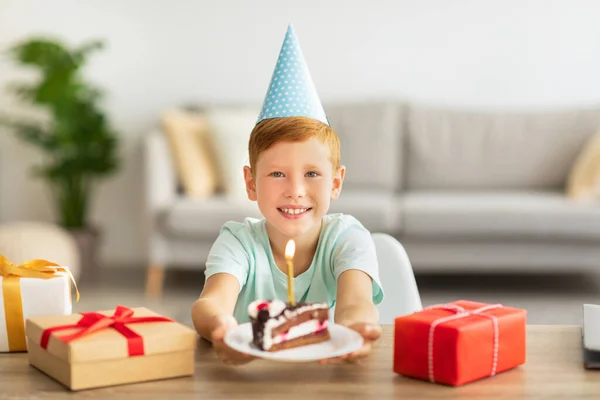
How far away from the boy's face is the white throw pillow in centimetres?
280

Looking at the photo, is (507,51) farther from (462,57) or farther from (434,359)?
(434,359)

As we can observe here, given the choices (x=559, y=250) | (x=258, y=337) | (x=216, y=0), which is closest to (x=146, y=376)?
(x=258, y=337)

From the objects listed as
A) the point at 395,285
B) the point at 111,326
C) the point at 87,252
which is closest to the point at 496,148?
Result: the point at 87,252

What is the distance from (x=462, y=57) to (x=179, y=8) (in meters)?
1.55

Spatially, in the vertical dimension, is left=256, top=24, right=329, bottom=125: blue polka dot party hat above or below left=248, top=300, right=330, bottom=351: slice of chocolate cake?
above

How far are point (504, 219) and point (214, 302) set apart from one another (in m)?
2.70

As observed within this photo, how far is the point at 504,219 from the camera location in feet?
12.2

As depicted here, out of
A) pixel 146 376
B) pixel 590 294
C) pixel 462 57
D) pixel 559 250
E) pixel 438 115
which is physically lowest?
pixel 590 294

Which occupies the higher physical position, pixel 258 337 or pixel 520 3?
pixel 520 3

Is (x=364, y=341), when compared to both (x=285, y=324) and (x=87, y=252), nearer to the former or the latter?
(x=285, y=324)

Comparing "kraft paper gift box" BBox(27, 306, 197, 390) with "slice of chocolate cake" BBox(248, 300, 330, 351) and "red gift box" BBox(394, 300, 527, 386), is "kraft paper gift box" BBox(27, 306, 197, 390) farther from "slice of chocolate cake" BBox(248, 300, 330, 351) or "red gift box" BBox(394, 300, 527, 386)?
"red gift box" BBox(394, 300, 527, 386)

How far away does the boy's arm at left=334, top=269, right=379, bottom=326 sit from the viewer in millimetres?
1183

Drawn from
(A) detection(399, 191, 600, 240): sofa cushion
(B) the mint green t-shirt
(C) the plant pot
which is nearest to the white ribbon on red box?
(B) the mint green t-shirt

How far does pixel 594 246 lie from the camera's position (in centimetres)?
373
